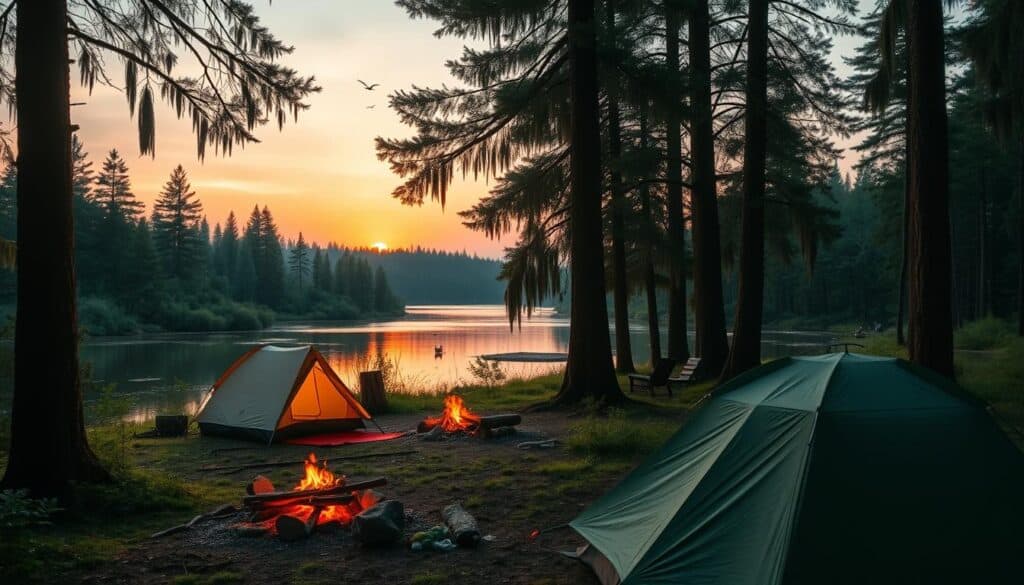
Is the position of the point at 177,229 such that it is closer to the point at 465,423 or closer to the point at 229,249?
the point at 229,249

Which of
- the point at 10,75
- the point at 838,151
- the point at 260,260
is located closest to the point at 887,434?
the point at 10,75

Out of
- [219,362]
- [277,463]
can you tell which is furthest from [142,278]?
[277,463]

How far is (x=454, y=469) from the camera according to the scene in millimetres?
8562

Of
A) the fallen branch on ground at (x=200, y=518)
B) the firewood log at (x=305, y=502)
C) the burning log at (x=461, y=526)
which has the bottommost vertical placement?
the fallen branch on ground at (x=200, y=518)

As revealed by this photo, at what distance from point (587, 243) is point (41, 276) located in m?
8.06

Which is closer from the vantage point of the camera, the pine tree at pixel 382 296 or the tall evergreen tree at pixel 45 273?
the tall evergreen tree at pixel 45 273

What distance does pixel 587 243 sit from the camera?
1215 centimetres

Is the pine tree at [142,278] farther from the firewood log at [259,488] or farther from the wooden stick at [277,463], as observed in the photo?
the firewood log at [259,488]

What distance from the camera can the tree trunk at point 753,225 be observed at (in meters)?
12.8

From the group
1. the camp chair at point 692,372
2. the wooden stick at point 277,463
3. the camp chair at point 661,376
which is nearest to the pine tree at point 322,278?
the camp chair at point 692,372

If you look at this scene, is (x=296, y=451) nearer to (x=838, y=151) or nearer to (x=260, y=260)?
(x=838, y=151)

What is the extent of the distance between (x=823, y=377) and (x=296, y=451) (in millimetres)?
7761

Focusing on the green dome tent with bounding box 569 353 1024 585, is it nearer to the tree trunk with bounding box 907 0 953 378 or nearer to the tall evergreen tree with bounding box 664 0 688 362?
the tree trunk with bounding box 907 0 953 378

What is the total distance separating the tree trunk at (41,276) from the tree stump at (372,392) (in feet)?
22.8
